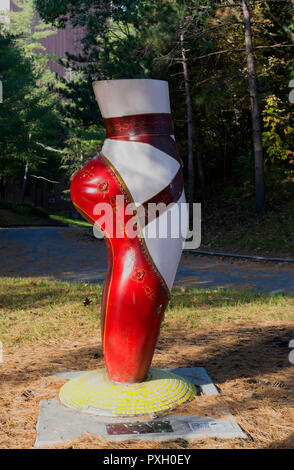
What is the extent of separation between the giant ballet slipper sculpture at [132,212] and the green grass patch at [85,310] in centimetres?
201

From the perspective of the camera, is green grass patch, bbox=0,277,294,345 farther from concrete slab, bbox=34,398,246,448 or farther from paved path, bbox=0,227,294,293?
concrete slab, bbox=34,398,246,448

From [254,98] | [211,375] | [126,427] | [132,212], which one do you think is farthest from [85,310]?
[254,98]

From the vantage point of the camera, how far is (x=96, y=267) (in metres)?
11.9

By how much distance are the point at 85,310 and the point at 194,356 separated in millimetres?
2116

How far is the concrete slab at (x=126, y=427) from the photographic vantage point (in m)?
2.99

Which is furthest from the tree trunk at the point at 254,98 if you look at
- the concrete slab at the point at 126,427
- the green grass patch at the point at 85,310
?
the concrete slab at the point at 126,427

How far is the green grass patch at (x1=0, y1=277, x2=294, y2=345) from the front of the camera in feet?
18.4

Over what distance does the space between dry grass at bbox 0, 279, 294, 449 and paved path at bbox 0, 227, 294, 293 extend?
199 centimetres

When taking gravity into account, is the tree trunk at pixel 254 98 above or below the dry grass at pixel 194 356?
above

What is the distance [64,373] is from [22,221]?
2395 centimetres

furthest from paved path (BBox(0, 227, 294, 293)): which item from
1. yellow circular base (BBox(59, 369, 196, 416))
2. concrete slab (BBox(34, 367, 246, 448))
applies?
concrete slab (BBox(34, 367, 246, 448))

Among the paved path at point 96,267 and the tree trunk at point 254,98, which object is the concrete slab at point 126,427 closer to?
the paved path at point 96,267

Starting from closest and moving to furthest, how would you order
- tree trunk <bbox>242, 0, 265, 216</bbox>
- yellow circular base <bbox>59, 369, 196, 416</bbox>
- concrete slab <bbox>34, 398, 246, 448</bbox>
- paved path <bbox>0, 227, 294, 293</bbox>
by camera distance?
concrete slab <bbox>34, 398, 246, 448</bbox> < yellow circular base <bbox>59, 369, 196, 416</bbox> < paved path <bbox>0, 227, 294, 293</bbox> < tree trunk <bbox>242, 0, 265, 216</bbox>
